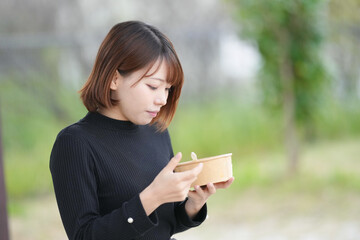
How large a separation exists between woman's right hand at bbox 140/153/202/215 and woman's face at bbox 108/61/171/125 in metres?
0.18

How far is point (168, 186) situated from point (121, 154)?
0.22 meters

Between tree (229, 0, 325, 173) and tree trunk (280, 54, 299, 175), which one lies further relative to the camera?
tree trunk (280, 54, 299, 175)

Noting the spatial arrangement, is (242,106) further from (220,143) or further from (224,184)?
(224,184)

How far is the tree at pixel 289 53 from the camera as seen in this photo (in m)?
4.13

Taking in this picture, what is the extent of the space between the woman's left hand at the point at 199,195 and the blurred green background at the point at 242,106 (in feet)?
7.85

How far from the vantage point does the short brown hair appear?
107 centimetres

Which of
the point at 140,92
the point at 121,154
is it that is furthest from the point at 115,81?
the point at 121,154

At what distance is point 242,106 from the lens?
5207 mm

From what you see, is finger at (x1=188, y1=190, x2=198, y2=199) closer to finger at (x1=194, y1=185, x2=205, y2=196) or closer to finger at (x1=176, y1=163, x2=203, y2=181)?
finger at (x1=194, y1=185, x2=205, y2=196)

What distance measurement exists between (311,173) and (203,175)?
3510 mm

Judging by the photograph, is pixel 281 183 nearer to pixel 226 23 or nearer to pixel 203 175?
pixel 226 23

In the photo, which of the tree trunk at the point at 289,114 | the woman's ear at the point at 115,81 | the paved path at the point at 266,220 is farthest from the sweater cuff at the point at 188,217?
the tree trunk at the point at 289,114

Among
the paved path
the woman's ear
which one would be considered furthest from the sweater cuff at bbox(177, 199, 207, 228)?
the paved path

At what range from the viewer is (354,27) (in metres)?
4.96
